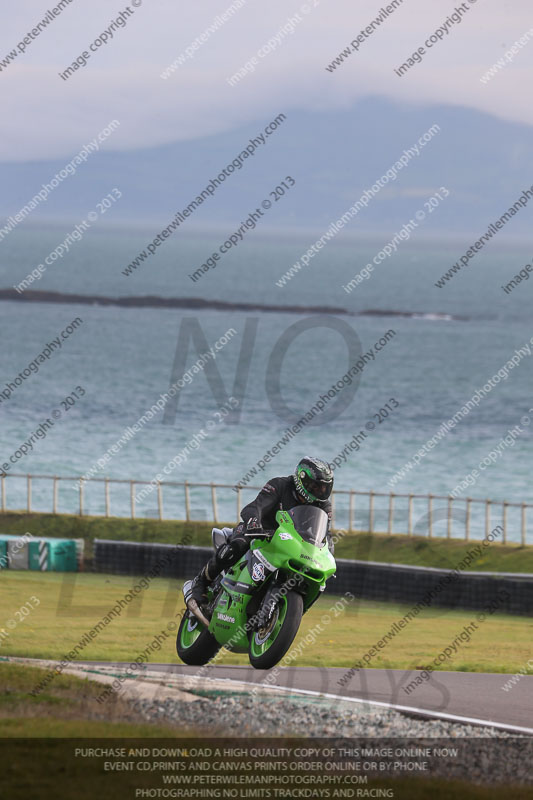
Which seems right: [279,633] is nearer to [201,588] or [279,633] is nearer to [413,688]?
[201,588]

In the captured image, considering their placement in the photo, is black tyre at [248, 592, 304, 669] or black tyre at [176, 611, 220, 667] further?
black tyre at [176, 611, 220, 667]

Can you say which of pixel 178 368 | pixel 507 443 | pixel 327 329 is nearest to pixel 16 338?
pixel 178 368

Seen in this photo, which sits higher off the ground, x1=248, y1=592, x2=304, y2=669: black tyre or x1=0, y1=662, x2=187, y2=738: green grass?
x1=248, y1=592, x2=304, y2=669: black tyre

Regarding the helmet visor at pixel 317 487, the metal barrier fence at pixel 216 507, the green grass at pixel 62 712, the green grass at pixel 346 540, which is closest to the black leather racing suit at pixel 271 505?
the helmet visor at pixel 317 487

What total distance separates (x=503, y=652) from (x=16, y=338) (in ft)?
410

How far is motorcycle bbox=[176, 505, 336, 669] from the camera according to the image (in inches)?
555

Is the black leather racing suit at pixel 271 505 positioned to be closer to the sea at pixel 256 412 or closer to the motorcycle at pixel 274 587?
the motorcycle at pixel 274 587

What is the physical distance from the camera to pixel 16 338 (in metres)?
142

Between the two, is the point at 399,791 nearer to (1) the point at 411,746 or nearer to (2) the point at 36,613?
(1) the point at 411,746

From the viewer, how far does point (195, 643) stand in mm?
15977

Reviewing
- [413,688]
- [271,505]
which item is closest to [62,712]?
[271,505]

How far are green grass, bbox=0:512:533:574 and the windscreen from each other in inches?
659

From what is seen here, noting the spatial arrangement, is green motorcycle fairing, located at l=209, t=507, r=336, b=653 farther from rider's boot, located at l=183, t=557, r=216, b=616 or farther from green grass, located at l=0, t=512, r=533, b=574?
green grass, located at l=0, t=512, r=533, b=574

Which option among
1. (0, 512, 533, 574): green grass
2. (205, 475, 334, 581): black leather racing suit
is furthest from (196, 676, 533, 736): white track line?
(0, 512, 533, 574): green grass
